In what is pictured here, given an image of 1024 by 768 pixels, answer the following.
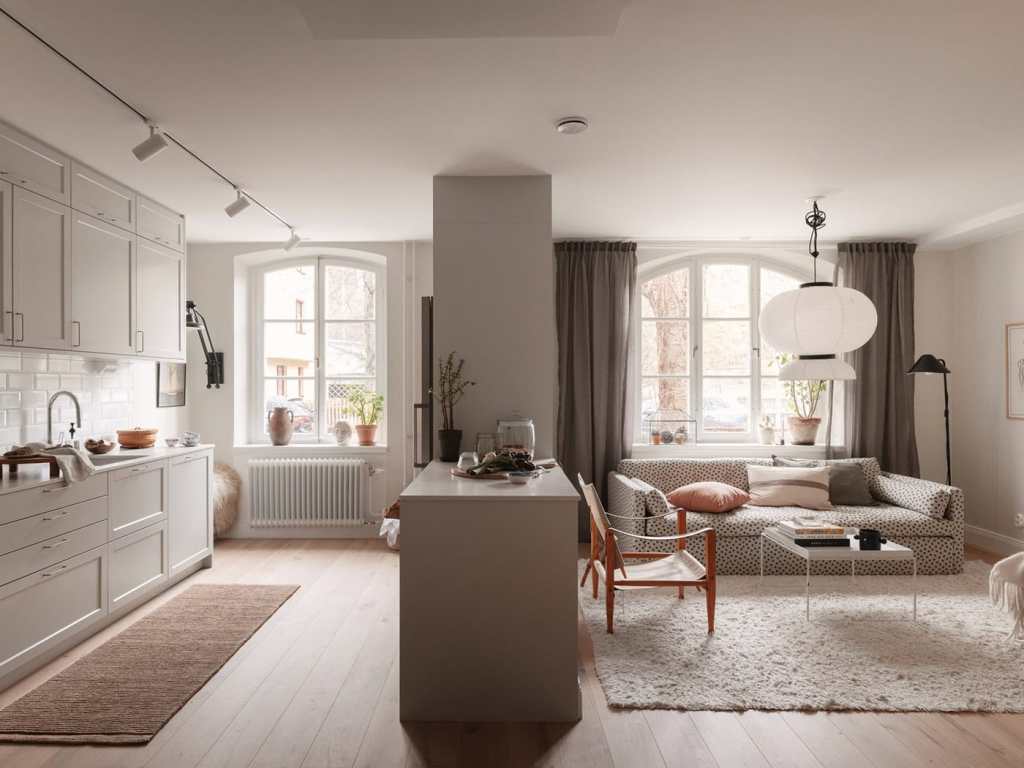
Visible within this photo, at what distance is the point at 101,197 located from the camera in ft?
12.5

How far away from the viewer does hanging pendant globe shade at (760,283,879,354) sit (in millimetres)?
3373

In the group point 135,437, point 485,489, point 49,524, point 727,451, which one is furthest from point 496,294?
point 727,451

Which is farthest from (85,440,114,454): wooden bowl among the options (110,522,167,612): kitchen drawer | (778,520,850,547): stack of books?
(778,520,850,547): stack of books

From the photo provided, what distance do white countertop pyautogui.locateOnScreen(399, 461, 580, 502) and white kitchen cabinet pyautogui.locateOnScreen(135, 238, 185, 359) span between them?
2303mm

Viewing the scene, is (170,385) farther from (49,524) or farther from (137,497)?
(49,524)

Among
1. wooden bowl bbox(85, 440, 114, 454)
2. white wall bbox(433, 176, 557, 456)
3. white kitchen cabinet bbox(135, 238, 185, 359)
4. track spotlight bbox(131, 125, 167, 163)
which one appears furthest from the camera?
white kitchen cabinet bbox(135, 238, 185, 359)

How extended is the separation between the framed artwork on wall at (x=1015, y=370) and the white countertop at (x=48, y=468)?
600cm

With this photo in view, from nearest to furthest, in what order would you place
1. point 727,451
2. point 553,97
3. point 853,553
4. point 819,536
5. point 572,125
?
point 553,97
point 572,125
point 853,553
point 819,536
point 727,451

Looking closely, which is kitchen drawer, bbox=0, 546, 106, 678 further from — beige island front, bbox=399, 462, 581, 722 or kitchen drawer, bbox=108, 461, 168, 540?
beige island front, bbox=399, 462, 581, 722

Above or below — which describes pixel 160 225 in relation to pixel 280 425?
above

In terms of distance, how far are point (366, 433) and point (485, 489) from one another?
10.8 ft

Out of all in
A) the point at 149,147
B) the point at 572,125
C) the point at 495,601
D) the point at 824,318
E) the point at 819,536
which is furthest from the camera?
the point at 819,536

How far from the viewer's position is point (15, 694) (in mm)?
2881

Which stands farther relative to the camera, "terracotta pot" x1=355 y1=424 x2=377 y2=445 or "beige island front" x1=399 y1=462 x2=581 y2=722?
"terracotta pot" x1=355 y1=424 x2=377 y2=445
